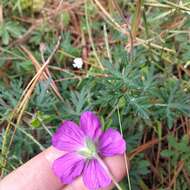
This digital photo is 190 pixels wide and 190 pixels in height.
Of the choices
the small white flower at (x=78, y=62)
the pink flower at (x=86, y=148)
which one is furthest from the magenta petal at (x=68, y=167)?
the small white flower at (x=78, y=62)

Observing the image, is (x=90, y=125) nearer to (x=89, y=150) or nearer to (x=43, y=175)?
(x=89, y=150)

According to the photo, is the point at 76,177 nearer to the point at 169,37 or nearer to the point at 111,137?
Answer: the point at 111,137

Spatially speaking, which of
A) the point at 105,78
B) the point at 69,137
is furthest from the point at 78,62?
the point at 69,137

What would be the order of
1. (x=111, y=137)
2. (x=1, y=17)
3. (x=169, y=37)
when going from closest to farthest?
(x=111, y=137) → (x=169, y=37) → (x=1, y=17)

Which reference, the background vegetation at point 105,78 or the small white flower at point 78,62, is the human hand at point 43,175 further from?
the small white flower at point 78,62

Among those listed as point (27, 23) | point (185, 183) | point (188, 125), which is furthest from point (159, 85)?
point (27, 23)

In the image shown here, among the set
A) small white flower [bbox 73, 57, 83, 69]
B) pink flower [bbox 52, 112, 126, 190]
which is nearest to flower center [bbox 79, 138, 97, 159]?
pink flower [bbox 52, 112, 126, 190]
